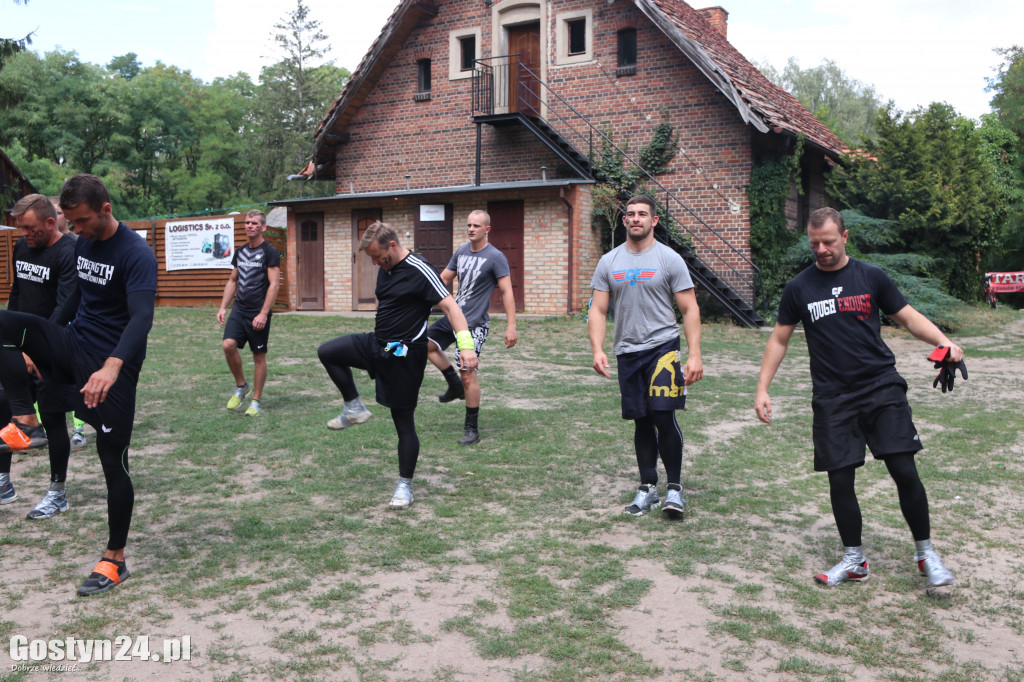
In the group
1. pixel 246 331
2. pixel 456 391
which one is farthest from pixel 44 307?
pixel 456 391

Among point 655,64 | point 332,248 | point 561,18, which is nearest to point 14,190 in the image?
point 332,248

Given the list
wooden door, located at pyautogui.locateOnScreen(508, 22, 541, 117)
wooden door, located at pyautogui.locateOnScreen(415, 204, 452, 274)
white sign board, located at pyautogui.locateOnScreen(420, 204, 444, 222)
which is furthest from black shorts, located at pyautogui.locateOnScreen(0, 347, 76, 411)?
wooden door, located at pyautogui.locateOnScreen(508, 22, 541, 117)

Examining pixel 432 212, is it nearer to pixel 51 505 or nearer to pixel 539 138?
pixel 539 138

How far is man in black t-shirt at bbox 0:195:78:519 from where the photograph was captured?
16.9 feet

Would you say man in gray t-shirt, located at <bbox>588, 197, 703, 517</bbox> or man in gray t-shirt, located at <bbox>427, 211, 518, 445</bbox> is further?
man in gray t-shirt, located at <bbox>427, 211, 518, 445</bbox>

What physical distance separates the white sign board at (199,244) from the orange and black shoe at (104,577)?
20.1 meters

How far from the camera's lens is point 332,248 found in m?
23.3

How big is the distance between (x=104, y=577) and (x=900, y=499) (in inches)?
158

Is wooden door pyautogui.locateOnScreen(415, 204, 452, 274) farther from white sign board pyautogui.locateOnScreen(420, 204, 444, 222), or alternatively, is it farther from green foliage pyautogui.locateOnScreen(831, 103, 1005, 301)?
green foliage pyautogui.locateOnScreen(831, 103, 1005, 301)

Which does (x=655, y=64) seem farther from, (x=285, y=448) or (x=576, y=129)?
(x=285, y=448)

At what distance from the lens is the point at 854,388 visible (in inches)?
170

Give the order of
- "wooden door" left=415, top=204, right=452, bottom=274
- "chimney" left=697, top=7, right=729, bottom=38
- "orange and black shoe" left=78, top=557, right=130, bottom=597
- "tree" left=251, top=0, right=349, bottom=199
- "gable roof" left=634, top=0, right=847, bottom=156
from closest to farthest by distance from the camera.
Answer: "orange and black shoe" left=78, top=557, right=130, bottom=597
"gable roof" left=634, top=0, right=847, bottom=156
"wooden door" left=415, top=204, right=452, bottom=274
"chimney" left=697, top=7, right=729, bottom=38
"tree" left=251, top=0, right=349, bottom=199

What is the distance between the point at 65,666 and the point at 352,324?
51.3 feet

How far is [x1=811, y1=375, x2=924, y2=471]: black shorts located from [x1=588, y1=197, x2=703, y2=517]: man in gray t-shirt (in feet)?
3.50
